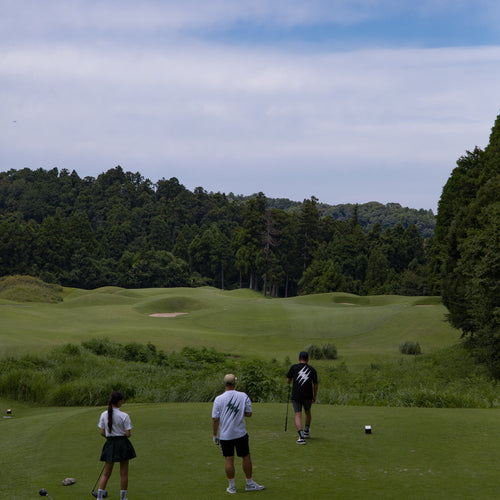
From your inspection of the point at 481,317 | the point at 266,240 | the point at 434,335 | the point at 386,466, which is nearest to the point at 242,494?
the point at 386,466

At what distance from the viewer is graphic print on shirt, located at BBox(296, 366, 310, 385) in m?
9.84

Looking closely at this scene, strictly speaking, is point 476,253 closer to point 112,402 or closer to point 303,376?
point 303,376

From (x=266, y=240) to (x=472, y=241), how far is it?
70.0m

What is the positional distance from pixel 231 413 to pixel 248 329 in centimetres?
3075

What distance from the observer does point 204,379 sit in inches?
778

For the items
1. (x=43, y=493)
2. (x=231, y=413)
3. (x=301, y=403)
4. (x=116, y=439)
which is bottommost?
(x=43, y=493)

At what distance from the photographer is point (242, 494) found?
727 cm

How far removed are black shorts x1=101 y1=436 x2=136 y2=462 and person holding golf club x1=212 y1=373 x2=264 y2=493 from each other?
114 centimetres

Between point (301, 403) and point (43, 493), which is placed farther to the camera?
point (301, 403)

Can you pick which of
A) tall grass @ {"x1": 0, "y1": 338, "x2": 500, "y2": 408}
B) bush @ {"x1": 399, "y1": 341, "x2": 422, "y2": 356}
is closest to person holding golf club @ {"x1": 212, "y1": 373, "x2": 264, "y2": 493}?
tall grass @ {"x1": 0, "y1": 338, "x2": 500, "y2": 408}

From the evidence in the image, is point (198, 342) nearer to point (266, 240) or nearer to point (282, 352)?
point (282, 352)

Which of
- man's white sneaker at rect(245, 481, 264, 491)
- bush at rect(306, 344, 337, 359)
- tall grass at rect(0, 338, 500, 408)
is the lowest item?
bush at rect(306, 344, 337, 359)

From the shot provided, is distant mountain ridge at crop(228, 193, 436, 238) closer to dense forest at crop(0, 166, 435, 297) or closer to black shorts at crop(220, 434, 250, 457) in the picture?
dense forest at crop(0, 166, 435, 297)

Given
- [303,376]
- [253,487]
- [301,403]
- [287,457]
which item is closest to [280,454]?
[287,457]
